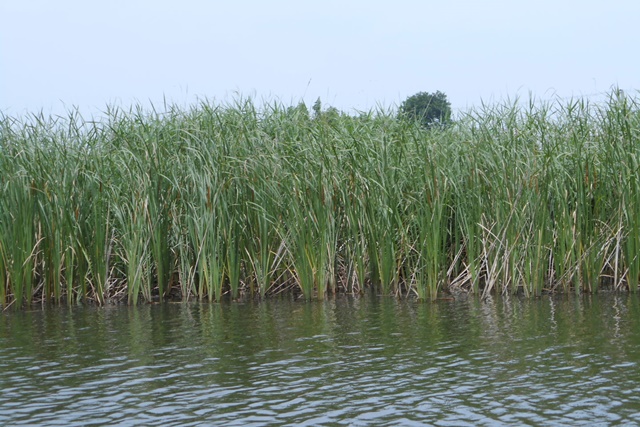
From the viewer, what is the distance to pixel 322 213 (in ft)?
32.1

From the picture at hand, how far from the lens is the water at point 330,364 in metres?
5.16

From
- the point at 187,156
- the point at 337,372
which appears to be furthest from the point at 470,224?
the point at 337,372

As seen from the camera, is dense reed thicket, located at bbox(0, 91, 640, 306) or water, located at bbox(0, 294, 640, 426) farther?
dense reed thicket, located at bbox(0, 91, 640, 306)

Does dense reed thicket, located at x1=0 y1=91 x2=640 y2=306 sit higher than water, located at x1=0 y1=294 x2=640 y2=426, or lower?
Answer: higher

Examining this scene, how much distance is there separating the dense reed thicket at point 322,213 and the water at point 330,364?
504 millimetres

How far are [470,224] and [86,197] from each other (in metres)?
4.34

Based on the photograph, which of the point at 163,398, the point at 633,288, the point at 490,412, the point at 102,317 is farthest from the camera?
the point at 633,288

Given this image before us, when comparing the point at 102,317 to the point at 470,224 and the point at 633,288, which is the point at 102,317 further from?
the point at 633,288

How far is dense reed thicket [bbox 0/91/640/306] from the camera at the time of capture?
9.74 meters

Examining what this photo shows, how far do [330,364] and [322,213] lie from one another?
136 inches

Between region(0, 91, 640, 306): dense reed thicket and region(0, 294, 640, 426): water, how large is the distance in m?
0.50

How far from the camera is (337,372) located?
6.25 meters

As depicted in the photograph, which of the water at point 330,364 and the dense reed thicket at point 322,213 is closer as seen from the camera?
the water at point 330,364

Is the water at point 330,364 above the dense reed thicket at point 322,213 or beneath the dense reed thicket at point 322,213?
beneath
